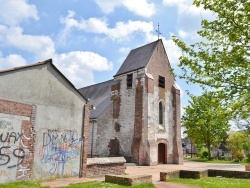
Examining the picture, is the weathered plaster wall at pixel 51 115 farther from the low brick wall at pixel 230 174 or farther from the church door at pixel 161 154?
the church door at pixel 161 154

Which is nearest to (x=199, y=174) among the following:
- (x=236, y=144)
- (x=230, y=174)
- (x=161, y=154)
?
(x=230, y=174)

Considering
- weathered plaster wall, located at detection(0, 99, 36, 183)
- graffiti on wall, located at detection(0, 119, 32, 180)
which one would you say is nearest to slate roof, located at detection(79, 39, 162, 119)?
weathered plaster wall, located at detection(0, 99, 36, 183)

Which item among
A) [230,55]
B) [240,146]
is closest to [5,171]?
[230,55]

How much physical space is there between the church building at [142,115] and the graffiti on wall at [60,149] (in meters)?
11.9

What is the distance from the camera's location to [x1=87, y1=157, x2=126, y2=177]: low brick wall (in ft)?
43.7

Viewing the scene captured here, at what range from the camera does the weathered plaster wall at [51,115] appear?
35.2 ft

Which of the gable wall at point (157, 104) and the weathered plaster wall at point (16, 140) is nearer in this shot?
the weathered plaster wall at point (16, 140)

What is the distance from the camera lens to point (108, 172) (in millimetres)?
14117

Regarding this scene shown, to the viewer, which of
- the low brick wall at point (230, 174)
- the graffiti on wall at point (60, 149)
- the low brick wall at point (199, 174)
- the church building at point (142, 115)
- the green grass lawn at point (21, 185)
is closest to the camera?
the green grass lawn at point (21, 185)

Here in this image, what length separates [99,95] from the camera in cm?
3328

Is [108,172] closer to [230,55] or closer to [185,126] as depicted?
[230,55]

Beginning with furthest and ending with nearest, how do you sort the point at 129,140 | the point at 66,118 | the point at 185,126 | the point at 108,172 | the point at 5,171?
the point at 185,126
the point at 129,140
the point at 108,172
the point at 66,118
the point at 5,171

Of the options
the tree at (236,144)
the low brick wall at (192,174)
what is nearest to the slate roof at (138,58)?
the low brick wall at (192,174)

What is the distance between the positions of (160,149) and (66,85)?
1667 cm
